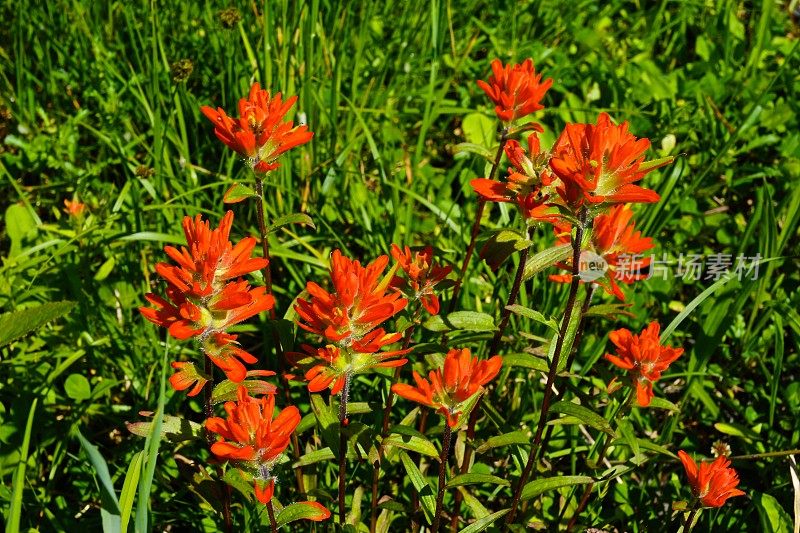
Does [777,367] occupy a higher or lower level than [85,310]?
lower

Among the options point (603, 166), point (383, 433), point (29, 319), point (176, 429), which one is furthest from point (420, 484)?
point (29, 319)

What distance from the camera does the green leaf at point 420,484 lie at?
1587 millimetres

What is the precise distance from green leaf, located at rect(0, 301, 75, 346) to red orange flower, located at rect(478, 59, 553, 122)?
96 centimetres

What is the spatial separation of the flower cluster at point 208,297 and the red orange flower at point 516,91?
601 mm

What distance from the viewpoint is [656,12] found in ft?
10.9

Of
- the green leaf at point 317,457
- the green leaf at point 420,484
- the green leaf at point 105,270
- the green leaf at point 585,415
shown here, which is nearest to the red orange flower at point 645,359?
the green leaf at point 585,415

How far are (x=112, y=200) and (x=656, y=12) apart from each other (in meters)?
2.29

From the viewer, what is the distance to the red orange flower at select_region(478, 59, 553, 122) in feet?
5.21

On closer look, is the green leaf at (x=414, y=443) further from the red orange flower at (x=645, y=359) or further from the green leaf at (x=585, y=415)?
the red orange flower at (x=645, y=359)

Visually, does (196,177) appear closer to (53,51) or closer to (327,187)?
(327,187)

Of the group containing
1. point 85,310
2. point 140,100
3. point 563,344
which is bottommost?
point 85,310

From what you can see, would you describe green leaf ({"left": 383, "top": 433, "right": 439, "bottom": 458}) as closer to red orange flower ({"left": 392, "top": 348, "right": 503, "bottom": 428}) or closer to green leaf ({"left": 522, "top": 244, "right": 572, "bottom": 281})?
red orange flower ({"left": 392, "top": 348, "right": 503, "bottom": 428})

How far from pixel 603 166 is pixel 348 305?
48cm

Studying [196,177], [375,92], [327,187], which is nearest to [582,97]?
[375,92]
